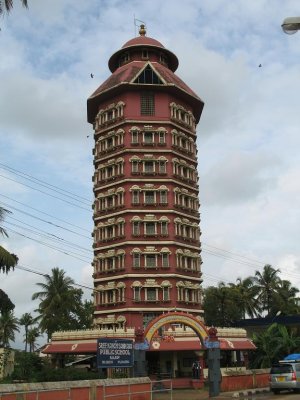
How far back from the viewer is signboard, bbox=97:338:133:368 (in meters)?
29.4

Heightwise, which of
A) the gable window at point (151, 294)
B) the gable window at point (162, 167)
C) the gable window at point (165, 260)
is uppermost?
the gable window at point (162, 167)

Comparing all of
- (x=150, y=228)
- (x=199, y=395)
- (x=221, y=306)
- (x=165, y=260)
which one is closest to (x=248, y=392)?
(x=199, y=395)

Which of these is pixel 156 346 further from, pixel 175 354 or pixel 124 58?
pixel 124 58

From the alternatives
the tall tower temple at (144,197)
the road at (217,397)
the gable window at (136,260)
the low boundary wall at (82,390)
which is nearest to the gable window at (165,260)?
the tall tower temple at (144,197)

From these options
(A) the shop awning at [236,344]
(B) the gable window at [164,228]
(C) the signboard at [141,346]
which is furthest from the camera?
(B) the gable window at [164,228]

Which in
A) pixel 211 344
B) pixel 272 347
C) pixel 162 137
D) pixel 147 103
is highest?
pixel 147 103

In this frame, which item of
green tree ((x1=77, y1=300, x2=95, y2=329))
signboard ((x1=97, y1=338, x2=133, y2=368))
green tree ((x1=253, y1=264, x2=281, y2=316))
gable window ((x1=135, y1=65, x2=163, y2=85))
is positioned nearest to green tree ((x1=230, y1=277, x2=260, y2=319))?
green tree ((x1=253, y1=264, x2=281, y2=316))

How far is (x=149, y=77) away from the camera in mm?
61344

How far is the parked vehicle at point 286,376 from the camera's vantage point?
32.9 meters

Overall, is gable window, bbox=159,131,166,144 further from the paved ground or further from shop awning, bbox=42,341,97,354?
the paved ground

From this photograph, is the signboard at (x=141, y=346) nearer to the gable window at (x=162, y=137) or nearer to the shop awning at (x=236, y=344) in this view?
the shop awning at (x=236, y=344)

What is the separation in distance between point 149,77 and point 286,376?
3925cm

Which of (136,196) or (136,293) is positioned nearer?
(136,293)

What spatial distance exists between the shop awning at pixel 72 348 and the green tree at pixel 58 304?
1926 cm
